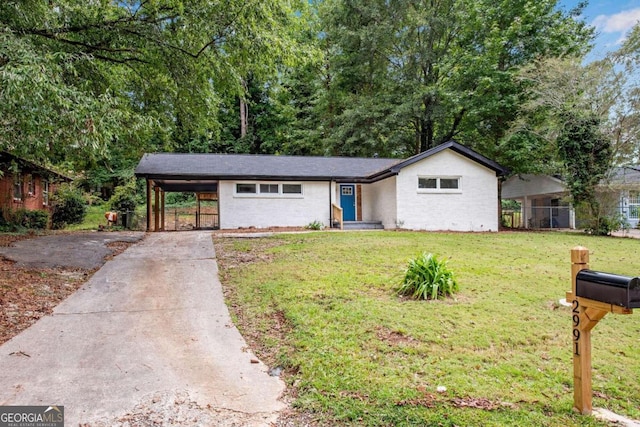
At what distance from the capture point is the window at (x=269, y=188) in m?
16.9

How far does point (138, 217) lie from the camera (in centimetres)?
2000

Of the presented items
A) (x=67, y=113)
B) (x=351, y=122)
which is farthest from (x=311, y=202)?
(x=67, y=113)

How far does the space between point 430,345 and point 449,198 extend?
44.7 ft

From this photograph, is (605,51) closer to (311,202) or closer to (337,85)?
(311,202)

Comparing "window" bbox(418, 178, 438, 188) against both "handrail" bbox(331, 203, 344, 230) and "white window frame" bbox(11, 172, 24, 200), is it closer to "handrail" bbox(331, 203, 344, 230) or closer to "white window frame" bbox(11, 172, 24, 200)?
"handrail" bbox(331, 203, 344, 230)

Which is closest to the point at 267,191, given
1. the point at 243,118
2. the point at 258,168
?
the point at 258,168

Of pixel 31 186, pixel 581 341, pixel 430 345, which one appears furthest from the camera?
pixel 31 186

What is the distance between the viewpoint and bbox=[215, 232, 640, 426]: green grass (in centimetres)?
287

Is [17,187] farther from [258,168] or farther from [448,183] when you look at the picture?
[448,183]

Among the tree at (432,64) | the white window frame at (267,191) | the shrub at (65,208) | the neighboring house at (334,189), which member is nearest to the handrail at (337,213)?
the neighboring house at (334,189)

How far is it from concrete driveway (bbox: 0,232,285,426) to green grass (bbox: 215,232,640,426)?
361mm

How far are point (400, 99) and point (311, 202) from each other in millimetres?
12152

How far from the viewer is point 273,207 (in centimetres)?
1681

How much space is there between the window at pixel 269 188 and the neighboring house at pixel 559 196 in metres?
13.3
